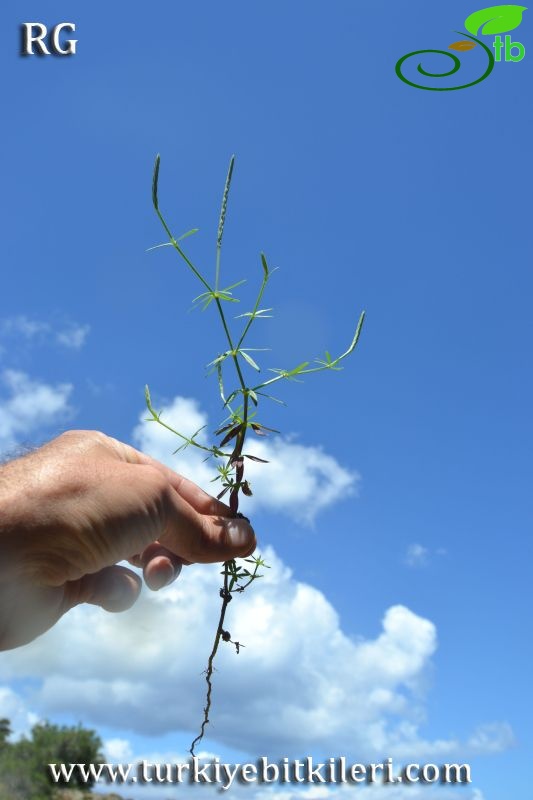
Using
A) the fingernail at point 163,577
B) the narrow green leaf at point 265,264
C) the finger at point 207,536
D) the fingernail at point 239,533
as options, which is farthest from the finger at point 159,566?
the narrow green leaf at point 265,264

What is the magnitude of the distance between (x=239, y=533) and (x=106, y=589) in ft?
1.70

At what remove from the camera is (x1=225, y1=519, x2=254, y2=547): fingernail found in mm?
1951

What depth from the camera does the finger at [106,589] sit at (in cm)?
221

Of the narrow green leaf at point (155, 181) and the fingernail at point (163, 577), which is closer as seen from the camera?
the narrow green leaf at point (155, 181)

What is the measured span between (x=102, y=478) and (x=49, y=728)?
24863mm

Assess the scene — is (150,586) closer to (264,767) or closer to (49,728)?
(264,767)

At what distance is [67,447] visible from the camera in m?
1.88

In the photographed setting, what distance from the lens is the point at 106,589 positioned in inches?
87.3

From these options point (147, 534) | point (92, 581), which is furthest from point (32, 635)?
point (147, 534)

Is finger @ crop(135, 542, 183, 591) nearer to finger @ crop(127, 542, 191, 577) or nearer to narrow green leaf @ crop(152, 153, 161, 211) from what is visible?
finger @ crop(127, 542, 191, 577)

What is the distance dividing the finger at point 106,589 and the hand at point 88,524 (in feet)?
0.22

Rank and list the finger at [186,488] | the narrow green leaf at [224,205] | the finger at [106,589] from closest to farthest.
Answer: the narrow green leaf at [224,205] → the finger at [186,488] → the finger at [106,589]

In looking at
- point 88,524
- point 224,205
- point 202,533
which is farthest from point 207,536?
point 224,205

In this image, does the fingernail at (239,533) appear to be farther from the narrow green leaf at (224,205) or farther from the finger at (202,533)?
the narrow green leaf at (224,205)
